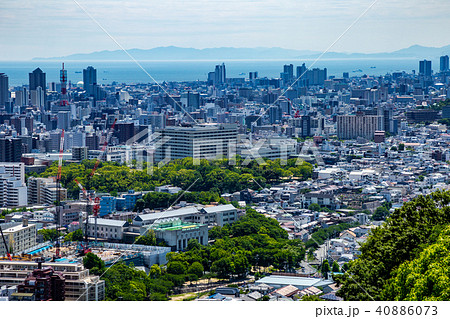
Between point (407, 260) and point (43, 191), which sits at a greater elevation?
point (407, 260)

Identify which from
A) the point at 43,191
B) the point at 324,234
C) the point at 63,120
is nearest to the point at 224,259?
the point at 324,234

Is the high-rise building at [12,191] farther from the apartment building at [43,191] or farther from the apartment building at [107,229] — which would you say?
the apartment building at [107,229]

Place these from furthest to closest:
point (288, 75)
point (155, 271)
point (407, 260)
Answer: point (288, 75), point (155, 271), point (407, 260)

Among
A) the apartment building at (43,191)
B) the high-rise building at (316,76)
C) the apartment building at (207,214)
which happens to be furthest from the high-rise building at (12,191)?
the high-rise building at (316,76)

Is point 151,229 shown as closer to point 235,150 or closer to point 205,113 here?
point 235,150

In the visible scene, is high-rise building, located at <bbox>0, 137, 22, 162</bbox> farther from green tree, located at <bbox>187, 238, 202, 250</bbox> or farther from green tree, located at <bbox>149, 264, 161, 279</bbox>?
green tree, located at <bbox>149, 264, 161, 279</bbox>

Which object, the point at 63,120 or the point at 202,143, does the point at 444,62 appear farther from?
the point at 63,120
